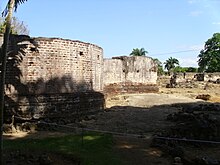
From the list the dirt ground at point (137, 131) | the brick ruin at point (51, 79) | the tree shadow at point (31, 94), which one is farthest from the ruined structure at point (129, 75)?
the tree shadow at point (31, 94)

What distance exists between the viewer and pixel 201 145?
→ 398 inches

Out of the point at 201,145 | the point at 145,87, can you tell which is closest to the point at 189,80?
the point at 145,87

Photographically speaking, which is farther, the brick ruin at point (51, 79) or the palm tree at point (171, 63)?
the palm tree at point (171, 63)

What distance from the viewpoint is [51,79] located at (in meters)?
13.2

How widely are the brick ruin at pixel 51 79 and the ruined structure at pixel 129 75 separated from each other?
824 cm

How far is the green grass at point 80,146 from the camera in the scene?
26.4ft

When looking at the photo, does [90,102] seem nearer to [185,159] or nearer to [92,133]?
[92,133]

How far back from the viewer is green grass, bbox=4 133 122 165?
26.4ft

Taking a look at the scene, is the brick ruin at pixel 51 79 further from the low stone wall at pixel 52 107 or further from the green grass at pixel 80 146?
the green grass at pixel 80 146

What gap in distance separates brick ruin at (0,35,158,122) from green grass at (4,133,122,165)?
294 cm

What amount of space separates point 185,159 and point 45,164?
3.25m

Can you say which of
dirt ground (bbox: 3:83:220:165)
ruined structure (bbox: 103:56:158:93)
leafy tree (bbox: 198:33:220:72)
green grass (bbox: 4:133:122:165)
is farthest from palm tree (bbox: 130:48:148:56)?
green grass (bbox: 4:133:122:165)

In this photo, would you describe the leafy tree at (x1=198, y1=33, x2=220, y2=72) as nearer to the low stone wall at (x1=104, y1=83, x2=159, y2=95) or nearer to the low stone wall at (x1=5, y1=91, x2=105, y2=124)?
the low stone wall at (x1=104, y1=83, x2=159, y2=95)

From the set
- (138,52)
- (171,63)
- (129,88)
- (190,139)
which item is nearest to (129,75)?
(129,88)
